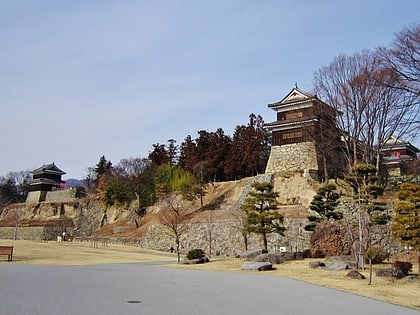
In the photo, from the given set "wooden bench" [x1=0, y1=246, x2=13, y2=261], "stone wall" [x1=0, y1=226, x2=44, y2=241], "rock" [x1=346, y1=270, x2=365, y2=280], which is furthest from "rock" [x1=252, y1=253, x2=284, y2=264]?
"stone wall" [x1=0, y1=226, x2=44, y2=241]

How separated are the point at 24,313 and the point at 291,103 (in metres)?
30.2

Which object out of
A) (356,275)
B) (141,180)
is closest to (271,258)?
(356,275)

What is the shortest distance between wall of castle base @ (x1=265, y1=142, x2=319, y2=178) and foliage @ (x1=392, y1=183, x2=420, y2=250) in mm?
16829

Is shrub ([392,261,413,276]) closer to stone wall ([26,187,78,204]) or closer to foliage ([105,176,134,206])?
foliage ([105,176,134,206])

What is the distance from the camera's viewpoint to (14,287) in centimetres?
1011

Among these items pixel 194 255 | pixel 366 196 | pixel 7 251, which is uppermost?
pixel 366 196

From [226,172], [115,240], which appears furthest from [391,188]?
[115,240]

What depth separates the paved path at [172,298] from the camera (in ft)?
25.1

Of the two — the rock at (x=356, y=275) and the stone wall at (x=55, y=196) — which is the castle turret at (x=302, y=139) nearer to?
the rock at (x=356, y=275)

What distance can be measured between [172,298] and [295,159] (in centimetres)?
2743

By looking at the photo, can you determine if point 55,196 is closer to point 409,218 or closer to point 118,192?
point 118,192

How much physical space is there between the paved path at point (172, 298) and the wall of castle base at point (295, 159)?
879 inches

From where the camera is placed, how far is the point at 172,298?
9148 millimetres

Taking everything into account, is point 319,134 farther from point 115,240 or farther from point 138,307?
point 138,307
